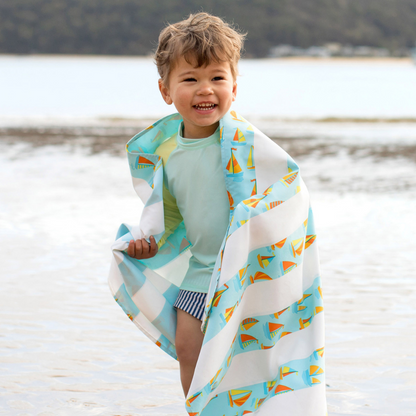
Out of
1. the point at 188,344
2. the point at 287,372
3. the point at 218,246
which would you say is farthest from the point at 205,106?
the point at 287,372

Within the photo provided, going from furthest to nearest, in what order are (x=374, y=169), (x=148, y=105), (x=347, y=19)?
1. (x=347, y=19)
2. (x=148, y=105)
3. (x=374, y=169)

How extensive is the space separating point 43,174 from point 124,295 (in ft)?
23.8

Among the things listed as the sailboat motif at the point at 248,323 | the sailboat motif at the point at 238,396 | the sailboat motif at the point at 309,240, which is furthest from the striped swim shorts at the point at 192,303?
the sailboat motif at the point at 309,240

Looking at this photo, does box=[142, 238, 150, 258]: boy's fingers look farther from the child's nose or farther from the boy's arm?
the child's nose

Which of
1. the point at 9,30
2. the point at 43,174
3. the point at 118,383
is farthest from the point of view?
the point at 9,30

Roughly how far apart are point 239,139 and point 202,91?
210 millimetres

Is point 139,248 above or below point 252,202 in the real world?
below

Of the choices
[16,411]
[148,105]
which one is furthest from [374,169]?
[148,105]

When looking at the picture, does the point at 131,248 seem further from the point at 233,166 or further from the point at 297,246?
the point at 297,246

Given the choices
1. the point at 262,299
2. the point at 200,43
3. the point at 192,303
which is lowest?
the point at 192,303

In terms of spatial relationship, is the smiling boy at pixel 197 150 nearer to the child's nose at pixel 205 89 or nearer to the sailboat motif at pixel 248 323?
the child's nose at pixel 205 89

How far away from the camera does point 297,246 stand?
2.00 meters

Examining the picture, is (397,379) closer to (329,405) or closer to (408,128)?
(329,405)

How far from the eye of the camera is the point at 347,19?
119 meters
